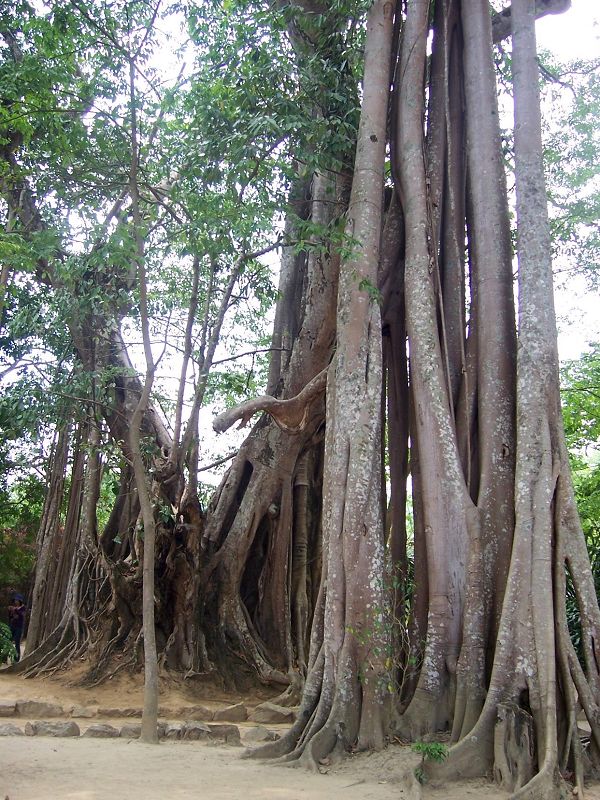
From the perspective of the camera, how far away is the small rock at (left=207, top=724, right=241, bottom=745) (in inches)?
238

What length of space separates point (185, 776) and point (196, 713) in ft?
9.64

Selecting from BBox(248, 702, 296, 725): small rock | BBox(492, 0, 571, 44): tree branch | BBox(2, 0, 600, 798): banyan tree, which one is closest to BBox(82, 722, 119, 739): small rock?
BBox(248, 702, 296, 725): small rock

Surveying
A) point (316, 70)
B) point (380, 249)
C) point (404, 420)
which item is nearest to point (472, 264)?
point (380, 249)

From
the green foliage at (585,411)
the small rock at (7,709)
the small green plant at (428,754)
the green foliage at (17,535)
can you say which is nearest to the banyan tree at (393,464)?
the small green plant at (428,754)

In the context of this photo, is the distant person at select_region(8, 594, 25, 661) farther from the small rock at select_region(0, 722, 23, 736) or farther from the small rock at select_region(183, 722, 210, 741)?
the small rock at select_region(183, 722, 210, 741)

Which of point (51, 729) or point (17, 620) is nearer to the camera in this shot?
point (51, 729)

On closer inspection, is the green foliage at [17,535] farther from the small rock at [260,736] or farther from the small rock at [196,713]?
the small rock at [260,736]

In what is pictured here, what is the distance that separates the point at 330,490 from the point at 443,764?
2080 millimetres

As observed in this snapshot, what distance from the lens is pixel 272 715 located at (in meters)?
7.28

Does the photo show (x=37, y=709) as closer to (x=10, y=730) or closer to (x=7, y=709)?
(x=7, y=709)

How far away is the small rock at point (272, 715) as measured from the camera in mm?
7273

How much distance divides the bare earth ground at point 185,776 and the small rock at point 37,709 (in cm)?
138

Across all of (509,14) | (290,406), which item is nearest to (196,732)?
(290,406)

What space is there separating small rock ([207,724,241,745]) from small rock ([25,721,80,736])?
3.59ft
